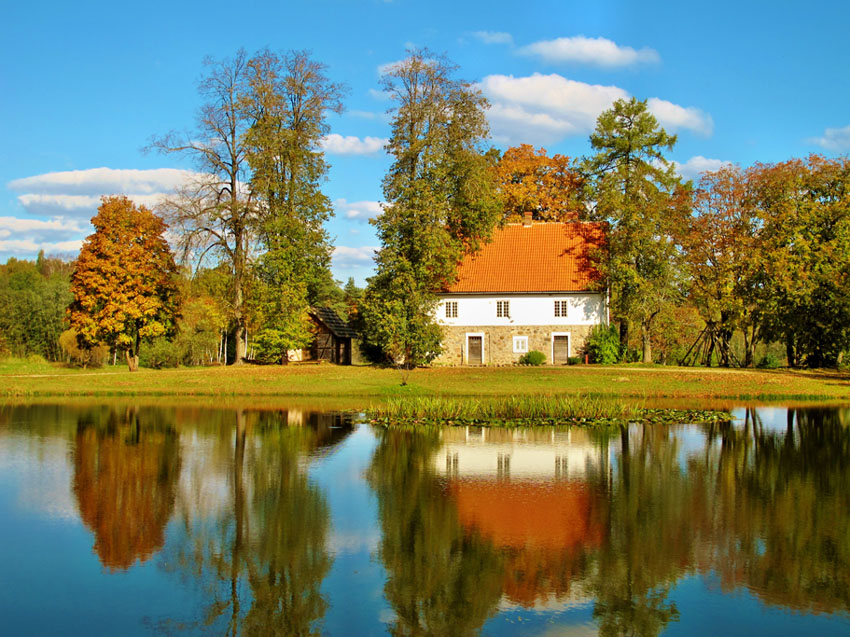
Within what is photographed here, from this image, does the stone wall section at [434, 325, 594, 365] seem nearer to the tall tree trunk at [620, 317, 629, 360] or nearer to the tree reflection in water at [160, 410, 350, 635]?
the tall tree trunk at [620, 317, 629, 360]

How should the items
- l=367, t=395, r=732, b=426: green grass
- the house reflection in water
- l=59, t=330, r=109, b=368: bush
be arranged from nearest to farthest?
the house reflection in water → l=367, t=395, r=732, b=426: green grass → l=59, t=330, r=109, b=368: bush

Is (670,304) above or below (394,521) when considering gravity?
above

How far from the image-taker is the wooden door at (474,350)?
4894cm

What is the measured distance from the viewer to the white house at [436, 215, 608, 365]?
4747 centimetres

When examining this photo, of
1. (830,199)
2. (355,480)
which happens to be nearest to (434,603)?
(355,480)

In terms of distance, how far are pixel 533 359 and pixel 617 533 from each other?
34.5 metres

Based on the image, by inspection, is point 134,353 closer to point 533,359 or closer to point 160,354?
point 160,354

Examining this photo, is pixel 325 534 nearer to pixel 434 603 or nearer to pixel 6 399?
pixel 434 603

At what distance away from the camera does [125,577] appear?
33.8 feet

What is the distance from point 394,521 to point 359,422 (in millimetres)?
12767

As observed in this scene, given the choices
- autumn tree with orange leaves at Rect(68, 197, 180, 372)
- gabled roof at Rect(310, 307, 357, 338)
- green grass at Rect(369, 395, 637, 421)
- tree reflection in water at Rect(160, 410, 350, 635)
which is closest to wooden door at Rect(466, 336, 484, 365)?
gabled roof at Rect(310, 307, 357, 338)

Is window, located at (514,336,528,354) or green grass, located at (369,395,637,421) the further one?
window, located at (514,336,528,354)

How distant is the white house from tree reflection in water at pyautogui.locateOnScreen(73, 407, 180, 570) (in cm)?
2697

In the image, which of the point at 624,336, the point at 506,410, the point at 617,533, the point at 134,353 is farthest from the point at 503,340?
the point at 617,533
